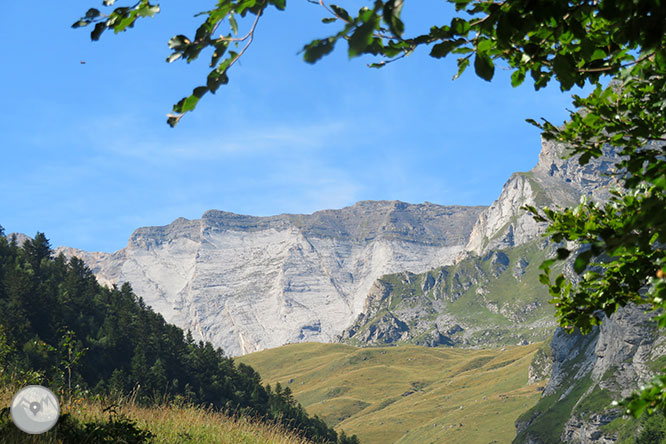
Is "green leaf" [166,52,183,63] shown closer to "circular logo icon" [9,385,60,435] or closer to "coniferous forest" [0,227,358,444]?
"circular logo icon" [9,385,60,435]

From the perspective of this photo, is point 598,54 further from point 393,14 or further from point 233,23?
point 233,23

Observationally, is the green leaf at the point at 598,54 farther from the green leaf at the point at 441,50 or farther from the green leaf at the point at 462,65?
the green leaf at the point at 441,50

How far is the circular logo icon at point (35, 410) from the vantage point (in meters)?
10.4

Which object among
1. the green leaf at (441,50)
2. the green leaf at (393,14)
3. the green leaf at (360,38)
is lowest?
the green leaf at (360,38)

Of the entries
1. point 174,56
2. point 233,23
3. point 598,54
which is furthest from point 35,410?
point 598,54

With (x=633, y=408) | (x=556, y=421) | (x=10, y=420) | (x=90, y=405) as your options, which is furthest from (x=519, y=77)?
(x=556, y=421)

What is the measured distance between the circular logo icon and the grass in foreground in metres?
0.13

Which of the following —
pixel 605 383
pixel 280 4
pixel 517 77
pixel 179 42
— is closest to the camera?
pixel 280 4

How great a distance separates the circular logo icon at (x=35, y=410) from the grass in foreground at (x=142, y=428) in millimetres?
130

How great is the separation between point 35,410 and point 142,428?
2.73m

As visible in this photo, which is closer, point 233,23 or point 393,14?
point 393,14

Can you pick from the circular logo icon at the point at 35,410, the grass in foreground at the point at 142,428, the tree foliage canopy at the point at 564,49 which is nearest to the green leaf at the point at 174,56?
the tree foliage canopy at the point at 564,49

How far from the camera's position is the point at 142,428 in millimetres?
12961

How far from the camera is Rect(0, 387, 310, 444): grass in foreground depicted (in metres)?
10.7
